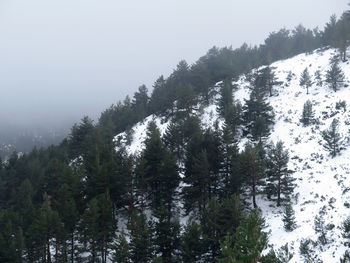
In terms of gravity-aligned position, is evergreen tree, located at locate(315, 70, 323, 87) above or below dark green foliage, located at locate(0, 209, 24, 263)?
above

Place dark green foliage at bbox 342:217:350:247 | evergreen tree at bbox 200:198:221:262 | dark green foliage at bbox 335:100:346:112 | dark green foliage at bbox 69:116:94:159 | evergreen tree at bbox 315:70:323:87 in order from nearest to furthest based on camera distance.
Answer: dark green foliage at bbox 342:217:350:247
evergreen tree at bbox 200:198:221:262
dark green foliage at bbox 335:100:346:112
dark green foliage at bbox 69:116:94:159
evergreen tree at bbox 315:70:323:87

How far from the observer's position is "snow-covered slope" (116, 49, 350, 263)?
24.2m

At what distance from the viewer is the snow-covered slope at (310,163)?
24219 millimetres

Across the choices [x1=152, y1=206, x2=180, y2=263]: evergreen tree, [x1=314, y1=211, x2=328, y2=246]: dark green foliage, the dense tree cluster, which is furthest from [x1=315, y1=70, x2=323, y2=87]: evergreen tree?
[x1=152, y1=206, x2=180, y2=263]: evergreen tree

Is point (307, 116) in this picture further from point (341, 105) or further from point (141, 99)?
point (141, 99)

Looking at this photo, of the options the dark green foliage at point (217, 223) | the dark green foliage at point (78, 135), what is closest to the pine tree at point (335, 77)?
the dark green foliage at point (217, 223)

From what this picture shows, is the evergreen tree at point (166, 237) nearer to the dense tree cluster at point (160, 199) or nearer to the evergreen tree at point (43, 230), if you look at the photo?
the dense tree cluster at point (160, 199)

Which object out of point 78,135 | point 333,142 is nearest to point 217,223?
point 333,142

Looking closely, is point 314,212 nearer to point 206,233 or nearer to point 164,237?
point 206,233

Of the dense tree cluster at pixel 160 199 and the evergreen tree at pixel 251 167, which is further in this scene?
the evergreen tree at pixel 251 167

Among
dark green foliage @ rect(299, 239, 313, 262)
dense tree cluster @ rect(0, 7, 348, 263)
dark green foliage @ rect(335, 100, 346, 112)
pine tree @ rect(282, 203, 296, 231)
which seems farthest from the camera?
dark green foliage @ rect(335, 100, 346, 112)

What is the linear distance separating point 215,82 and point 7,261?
54.4 m

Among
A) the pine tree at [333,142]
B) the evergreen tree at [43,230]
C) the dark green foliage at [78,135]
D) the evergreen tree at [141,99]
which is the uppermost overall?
the evergreen tree at [141,99]

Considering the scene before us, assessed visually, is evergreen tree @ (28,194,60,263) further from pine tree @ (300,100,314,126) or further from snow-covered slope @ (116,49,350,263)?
pine tree @ (300,100,314,126)
